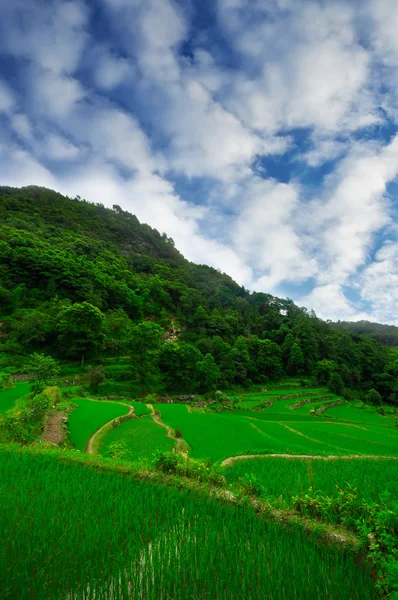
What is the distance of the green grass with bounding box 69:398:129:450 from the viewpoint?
1259 cm

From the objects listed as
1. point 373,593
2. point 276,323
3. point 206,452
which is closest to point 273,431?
point 206,452

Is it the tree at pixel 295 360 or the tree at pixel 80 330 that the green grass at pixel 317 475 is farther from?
the tree at pixel 295 360

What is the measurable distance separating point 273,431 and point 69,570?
58.5 feet

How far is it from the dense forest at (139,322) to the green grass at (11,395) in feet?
32.5

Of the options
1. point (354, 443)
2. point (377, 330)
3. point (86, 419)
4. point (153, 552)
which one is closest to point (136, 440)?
point (86, 419)

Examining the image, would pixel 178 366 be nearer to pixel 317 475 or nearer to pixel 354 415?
pixel 354 415

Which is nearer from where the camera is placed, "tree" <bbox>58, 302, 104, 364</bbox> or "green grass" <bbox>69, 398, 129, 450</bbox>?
"green grass" <bbox>69, 398, 129, 450</bbox>

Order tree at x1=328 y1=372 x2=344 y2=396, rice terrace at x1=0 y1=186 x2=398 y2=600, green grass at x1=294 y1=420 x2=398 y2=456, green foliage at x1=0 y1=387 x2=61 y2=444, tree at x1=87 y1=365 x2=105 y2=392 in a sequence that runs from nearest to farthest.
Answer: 1. rice terrace at x1=0 y1=186 x2=398 y2=600
2. green foliage at x1=0 y1=387 x2=61 y2=444
3. green grass at x1=294 y1=420 x2=398 y2=456
4. tree at x1=87 y1=365 x2=105 y2=392
5. tree at x1=328 y1=372 x2=344 y2=396

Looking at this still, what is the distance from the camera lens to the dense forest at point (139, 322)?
35125mm

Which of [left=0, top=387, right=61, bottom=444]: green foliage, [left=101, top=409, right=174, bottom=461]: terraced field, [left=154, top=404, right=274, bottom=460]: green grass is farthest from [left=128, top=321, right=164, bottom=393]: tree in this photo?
[left=0, top=387, right=61, bottom=444]: green foliage

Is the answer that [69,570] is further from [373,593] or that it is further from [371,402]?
[371,402]

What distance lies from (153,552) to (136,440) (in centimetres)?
1106

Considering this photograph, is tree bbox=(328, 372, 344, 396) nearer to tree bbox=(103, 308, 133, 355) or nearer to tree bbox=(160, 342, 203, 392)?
tree bbox=(160, 342, 203, 392)

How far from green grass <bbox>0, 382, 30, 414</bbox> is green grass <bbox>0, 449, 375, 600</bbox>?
16.4 meters
